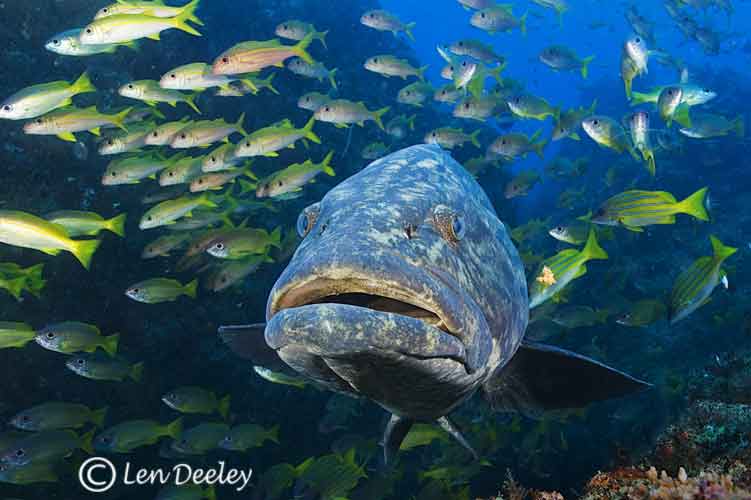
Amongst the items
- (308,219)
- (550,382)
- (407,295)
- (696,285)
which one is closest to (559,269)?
(696,285)

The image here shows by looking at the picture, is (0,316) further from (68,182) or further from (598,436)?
(598,436)

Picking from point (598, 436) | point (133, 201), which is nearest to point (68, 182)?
point (133, 201)

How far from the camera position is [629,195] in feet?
20.0

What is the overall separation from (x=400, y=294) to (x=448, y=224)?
0.73 meters

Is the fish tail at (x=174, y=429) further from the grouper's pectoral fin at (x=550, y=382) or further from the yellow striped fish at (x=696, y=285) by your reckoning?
the yellow striped fish at (x=696, y=285)

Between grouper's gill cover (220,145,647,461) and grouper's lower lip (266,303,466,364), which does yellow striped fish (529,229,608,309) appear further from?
grouper's lower lip (266,303,466,364)

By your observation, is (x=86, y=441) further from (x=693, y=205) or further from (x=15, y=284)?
(x=693, y=205)

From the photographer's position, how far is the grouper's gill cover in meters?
1.90

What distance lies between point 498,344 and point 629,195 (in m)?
4.23

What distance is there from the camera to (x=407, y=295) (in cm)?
203

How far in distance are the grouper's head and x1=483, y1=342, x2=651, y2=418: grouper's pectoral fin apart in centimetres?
64

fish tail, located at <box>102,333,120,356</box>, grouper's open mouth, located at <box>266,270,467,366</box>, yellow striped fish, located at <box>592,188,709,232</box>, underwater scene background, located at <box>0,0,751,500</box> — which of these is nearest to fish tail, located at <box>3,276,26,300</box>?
underwater scene background, located at <box>0,0,751,500</box>

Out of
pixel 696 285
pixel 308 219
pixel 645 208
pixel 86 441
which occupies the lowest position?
pixel 86 441

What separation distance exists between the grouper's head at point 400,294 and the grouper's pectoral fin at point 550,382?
25.3 inches
